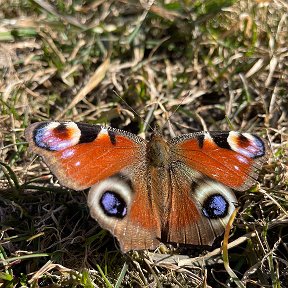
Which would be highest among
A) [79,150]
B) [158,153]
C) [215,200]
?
[79,150]

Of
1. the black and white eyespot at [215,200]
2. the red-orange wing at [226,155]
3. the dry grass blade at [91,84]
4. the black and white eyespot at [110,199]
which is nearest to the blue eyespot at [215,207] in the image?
the black and white eyespot at [215,200]

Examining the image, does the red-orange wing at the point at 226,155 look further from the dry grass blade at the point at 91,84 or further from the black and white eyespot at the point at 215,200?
the dry grass blade at the point at 91,84

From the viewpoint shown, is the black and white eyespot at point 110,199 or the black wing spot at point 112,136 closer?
the black and white eyespot at point 110,199

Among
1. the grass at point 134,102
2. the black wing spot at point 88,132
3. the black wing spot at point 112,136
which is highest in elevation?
the black wing spot at point 88,132

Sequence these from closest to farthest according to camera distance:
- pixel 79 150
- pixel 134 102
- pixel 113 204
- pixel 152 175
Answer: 1. pixel 113 204
2. pixel 79 150
3. pixel 152 175
4. pixel 134 102

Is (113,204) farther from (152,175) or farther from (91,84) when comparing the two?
(91,84)

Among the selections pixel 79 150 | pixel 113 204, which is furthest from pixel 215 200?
pixel 79 150

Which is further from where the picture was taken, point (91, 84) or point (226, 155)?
point (91, 84)
